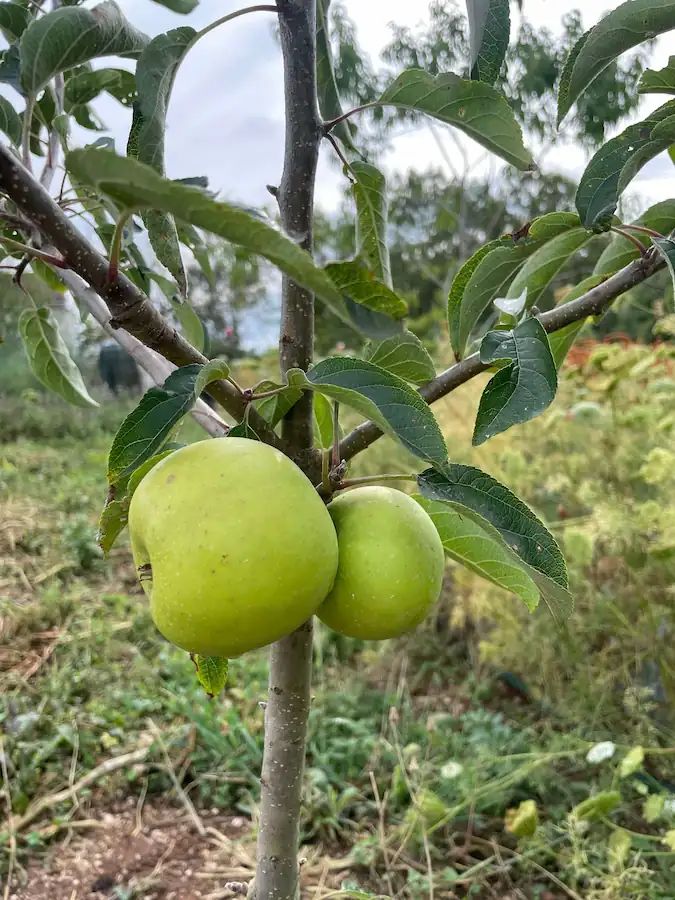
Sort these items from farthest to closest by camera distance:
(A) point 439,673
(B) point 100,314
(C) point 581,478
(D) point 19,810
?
(A) point 439,673
(C) point 581,478
(D) point 19,810
(B) point 100,314

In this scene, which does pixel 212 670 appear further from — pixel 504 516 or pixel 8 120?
pixel 8 120

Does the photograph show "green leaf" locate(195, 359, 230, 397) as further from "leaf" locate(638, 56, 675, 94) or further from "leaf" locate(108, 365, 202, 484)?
"leaf" locate(638, 56, 675, 94)

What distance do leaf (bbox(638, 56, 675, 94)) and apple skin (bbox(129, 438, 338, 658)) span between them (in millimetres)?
398

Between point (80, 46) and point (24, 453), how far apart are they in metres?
4.83

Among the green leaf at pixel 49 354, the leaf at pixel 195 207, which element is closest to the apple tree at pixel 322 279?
the leaf at pixel 195 207

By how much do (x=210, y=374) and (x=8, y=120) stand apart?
0.40m

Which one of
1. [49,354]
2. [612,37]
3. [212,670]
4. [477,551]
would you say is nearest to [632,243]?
[612,37]

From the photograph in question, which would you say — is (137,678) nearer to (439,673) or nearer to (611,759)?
(439,673)

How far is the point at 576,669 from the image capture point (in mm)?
1798

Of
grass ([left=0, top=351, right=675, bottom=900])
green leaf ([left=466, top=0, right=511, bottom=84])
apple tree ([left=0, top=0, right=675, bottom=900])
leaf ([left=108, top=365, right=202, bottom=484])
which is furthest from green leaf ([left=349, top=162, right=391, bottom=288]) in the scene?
grass ([left=0, top=351, right=675, bottom=900])

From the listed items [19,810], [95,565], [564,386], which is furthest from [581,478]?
[95,565]

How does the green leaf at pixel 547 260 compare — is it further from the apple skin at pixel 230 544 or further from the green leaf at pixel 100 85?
the green leaf at pixel 100 85

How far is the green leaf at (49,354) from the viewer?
2.93 feet

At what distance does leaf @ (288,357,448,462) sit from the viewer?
0.42 meters
